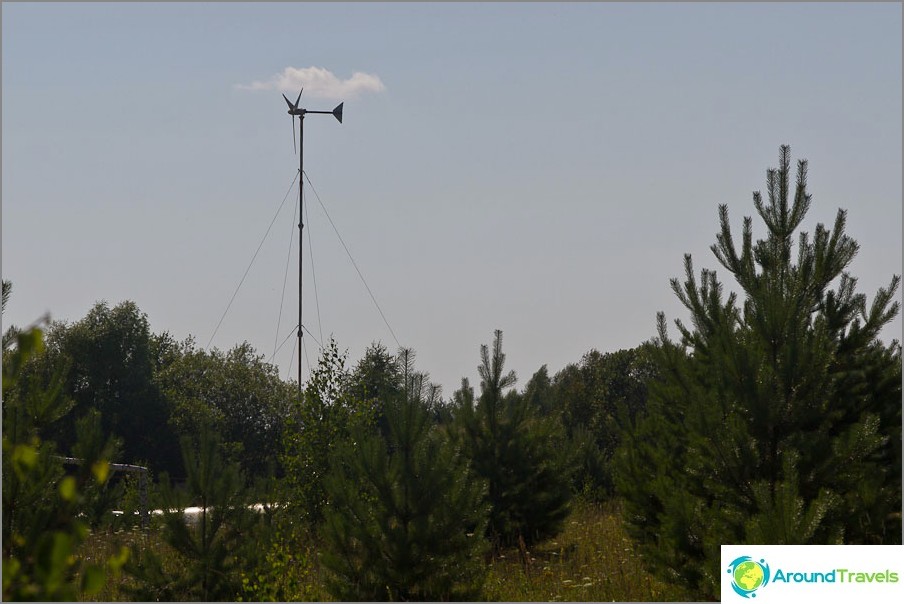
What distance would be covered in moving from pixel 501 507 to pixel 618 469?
282cm

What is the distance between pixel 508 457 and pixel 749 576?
930 cm

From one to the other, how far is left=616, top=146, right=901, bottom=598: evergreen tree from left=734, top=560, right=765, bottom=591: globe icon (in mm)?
305

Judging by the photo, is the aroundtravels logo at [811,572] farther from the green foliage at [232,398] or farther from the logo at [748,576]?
the green foliage at [232,398]

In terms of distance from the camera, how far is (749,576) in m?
9.03

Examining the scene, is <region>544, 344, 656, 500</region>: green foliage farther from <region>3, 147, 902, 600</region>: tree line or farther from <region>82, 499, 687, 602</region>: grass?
<region>3, 147, 902, 600</region>: tree line

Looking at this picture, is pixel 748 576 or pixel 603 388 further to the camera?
pixel 603 388

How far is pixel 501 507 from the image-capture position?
18.1 metres

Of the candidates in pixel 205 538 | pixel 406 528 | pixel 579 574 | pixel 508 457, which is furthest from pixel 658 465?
pixel 205 538

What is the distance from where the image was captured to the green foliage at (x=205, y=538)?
11.9 meters

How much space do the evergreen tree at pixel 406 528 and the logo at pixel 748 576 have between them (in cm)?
317

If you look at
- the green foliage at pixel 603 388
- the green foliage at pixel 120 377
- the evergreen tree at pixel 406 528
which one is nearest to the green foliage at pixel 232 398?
the green foliage at pixel 120 377

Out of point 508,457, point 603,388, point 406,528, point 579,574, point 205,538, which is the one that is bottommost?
point 579,574

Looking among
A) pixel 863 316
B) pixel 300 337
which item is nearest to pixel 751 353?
pixel 863 316

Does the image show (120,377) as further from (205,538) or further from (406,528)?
(406,528)
